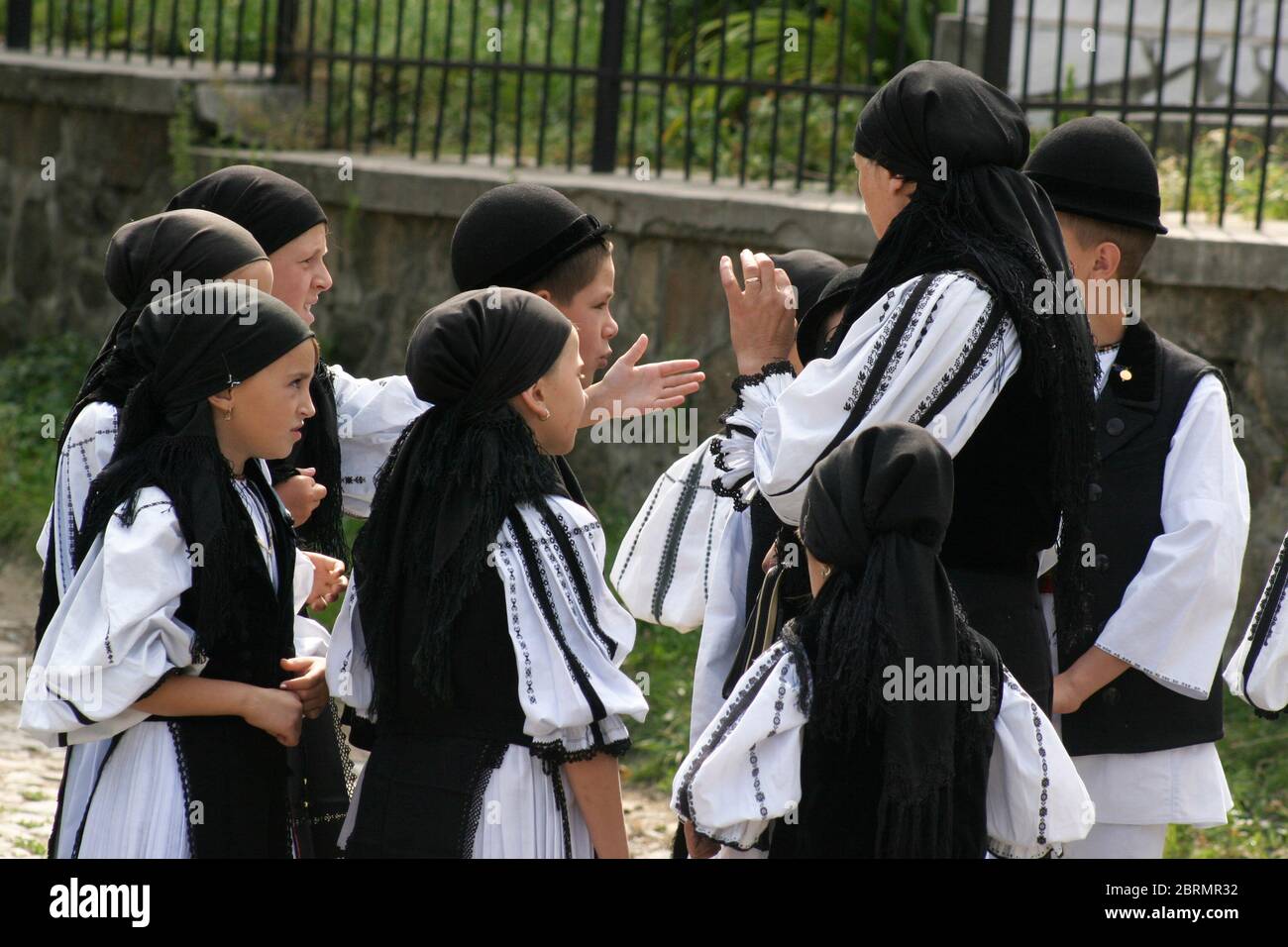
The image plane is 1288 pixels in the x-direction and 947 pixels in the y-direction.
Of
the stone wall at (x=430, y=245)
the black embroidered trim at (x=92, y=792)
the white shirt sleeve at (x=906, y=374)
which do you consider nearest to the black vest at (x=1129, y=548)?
the white shirt sleeve at (x=906, y=374)

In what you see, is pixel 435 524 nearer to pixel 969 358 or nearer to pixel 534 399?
pixel 534 399

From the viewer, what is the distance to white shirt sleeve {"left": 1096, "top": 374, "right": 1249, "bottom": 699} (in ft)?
9.89

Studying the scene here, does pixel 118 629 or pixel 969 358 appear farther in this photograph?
pixel 969 358

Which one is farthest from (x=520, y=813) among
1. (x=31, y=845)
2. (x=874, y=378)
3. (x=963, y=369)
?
(x=31, y=845)

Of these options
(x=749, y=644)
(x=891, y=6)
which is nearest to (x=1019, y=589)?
(x=749, y=644)

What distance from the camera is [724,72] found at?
6.96m

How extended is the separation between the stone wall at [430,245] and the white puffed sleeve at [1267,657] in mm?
2472

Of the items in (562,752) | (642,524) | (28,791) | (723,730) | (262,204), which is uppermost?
(262,204)

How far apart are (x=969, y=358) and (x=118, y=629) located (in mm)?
1431

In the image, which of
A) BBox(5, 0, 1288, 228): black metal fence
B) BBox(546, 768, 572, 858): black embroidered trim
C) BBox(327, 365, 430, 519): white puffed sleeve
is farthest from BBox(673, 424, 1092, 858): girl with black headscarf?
BBox(5, 0, 1288, 228): black metal fence

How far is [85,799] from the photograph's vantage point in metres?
2.73

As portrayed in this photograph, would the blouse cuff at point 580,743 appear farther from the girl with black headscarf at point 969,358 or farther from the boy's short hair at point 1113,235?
the boy's short hair at point 1113,235

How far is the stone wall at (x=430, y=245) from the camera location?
5.41 meters
